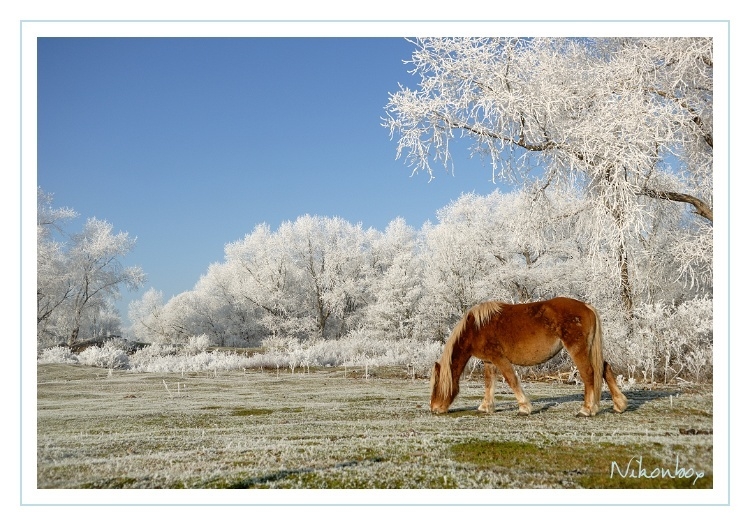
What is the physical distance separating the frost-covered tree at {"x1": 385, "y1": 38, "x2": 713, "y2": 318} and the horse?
9.19 feet

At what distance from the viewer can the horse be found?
7.00 metres

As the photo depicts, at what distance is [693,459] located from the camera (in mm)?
6082

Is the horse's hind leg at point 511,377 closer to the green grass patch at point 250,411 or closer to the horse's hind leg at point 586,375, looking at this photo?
the horse's hind leg at point 586,375

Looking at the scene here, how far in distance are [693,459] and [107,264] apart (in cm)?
1283

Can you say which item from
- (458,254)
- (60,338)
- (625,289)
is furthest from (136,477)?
(458,254)

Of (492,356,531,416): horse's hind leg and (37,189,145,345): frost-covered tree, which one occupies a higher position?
(37,189,145,345): frost-covered tree

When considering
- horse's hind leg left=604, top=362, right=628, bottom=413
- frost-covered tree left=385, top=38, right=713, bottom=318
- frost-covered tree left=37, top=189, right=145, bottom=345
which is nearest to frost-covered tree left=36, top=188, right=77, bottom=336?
frost-covered tree left=37, top=189, right=145, bottom=345

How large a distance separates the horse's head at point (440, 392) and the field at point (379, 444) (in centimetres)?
13

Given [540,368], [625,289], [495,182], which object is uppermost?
[495,182]

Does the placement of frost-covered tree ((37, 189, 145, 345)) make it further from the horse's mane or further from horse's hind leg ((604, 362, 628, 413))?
horse's hind leg ((604, 362, 628, 413))

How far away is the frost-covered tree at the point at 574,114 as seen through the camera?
30.7 ft
